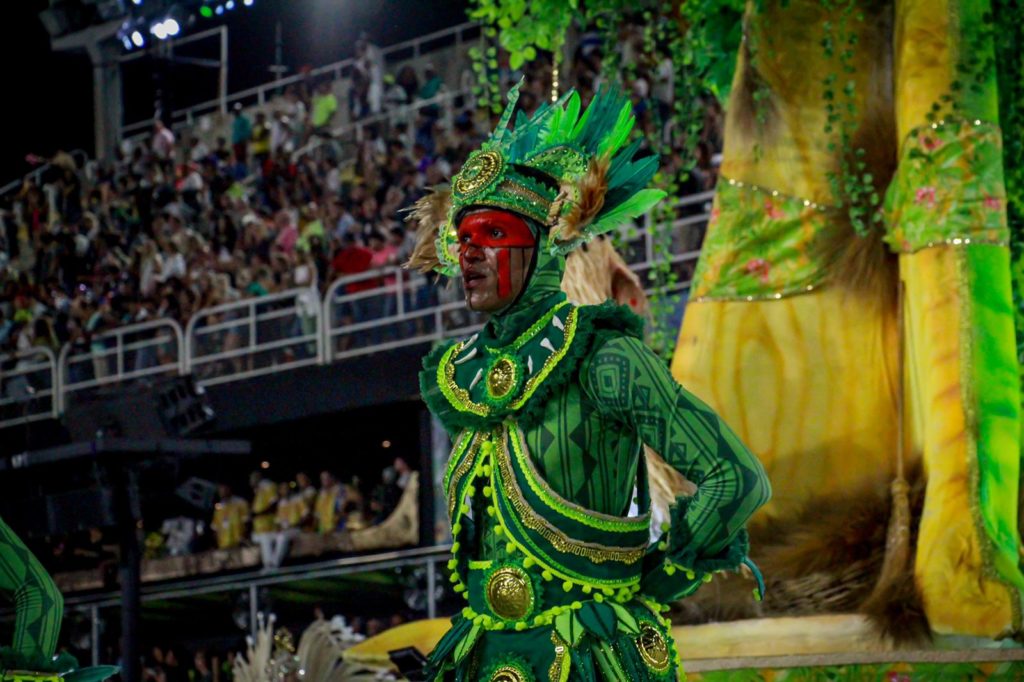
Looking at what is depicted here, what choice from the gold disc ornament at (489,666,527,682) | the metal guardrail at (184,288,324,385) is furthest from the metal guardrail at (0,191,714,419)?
the gold disc ornament at (489,666,527,682)

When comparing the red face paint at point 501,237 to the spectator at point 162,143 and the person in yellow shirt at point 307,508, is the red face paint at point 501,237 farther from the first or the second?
the spectator at point 162,143

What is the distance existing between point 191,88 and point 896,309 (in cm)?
1438

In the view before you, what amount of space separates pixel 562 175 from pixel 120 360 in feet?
39.6

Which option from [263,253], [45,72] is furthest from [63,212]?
[263,253]

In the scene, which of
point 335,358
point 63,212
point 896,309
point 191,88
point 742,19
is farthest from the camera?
point 191,88

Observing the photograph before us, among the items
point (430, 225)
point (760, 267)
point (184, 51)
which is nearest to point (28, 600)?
point (430, 225)

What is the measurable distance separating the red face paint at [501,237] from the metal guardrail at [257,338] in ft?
28.2

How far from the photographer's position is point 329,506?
14156 mm

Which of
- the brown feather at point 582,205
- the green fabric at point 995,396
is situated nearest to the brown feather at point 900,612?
the green fabric at point 995,396

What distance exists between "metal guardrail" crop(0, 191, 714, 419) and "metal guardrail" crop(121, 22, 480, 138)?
2800 millimetres

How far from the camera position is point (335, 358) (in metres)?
14.0

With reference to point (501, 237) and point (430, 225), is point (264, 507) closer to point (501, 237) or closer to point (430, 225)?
point (430, 225)

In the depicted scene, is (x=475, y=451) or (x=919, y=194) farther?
(x=919, y=194)

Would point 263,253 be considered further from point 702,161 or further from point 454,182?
point 454,182
